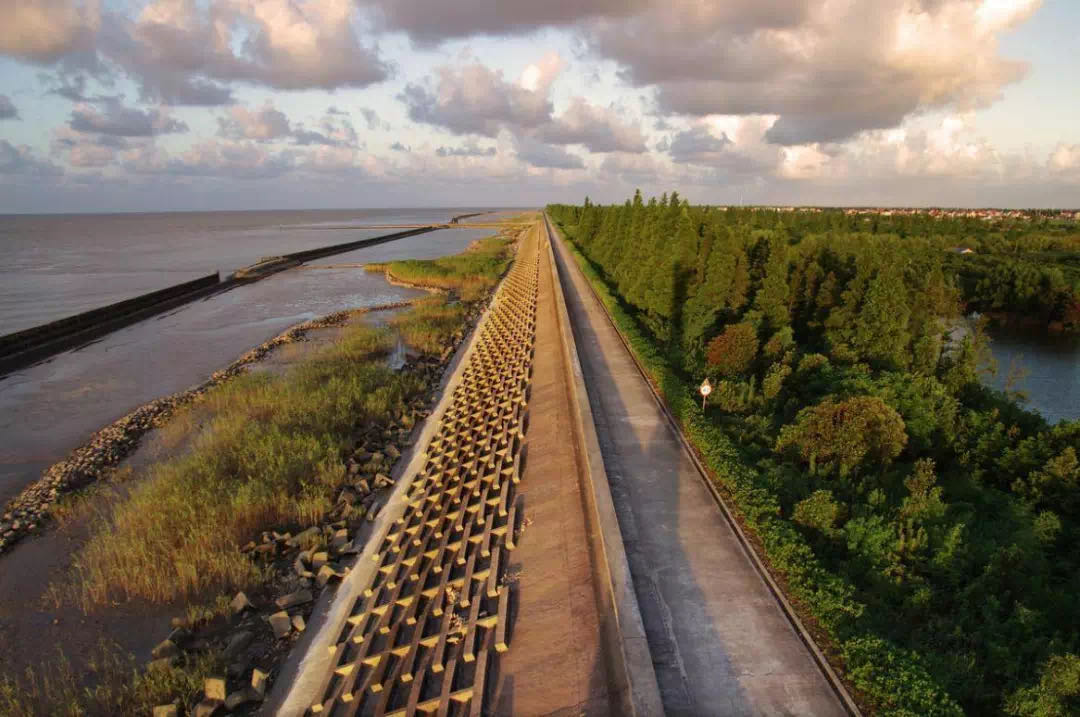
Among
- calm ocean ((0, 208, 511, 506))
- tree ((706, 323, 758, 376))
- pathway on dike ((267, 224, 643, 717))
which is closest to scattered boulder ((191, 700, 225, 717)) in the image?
pathway on dike ((267, 224, 643, 717))

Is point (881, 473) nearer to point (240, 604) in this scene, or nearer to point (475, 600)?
point (475, 600)

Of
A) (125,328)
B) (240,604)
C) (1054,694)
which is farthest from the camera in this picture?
(125,328)

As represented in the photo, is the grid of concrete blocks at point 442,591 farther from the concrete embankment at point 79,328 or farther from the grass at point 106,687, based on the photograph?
the concrete embankment at point 79,328

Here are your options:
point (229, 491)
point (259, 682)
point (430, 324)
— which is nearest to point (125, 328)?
point (430, 324)

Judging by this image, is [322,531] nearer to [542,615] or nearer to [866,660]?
[542,615]

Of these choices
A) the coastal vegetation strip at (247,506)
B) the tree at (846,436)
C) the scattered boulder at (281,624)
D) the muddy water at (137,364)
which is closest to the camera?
the scattered boulder at (281,624)

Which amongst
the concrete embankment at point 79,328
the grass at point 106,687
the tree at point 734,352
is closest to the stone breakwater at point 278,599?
the grass at point 106,687

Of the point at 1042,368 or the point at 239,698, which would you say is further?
the point at 1042,368
